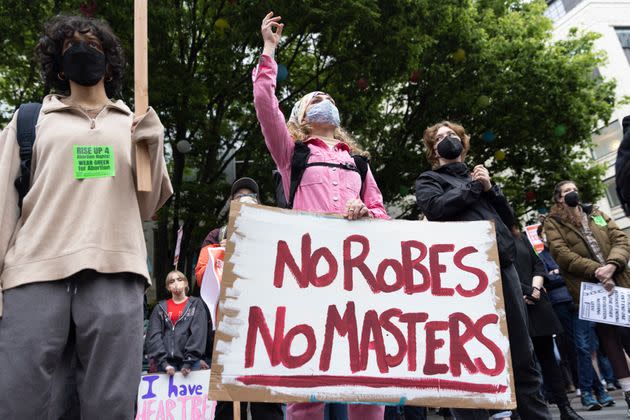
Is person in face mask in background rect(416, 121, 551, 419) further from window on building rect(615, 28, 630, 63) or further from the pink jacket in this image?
window on building rect(615, 28, 630, 63)

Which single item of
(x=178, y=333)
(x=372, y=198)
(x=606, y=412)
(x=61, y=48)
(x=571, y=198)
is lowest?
(x=606, y=412)

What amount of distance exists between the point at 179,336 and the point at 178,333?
0.04m

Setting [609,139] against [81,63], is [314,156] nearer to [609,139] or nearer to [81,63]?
[81,63]

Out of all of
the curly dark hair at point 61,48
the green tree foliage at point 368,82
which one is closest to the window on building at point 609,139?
the green tree foliage at point 368,82

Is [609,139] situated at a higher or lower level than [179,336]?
higher

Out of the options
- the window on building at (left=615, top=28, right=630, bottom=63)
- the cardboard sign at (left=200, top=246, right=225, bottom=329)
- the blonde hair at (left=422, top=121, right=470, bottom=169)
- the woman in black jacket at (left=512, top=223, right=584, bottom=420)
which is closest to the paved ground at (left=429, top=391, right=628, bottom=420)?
the woman in black jacket at (left=512, top=223, right=584, bottom=420)

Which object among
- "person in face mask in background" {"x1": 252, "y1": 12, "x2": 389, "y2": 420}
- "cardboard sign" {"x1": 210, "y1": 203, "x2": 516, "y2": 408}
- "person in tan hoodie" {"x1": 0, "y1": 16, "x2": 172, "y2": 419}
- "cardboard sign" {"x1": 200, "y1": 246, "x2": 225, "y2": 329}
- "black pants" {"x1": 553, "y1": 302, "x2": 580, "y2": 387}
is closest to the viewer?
"person in tan hoodie" {"x1": 0, "y1": 16, "x2": 172, "y2": 419}

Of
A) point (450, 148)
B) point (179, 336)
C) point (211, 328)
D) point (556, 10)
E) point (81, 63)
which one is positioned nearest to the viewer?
point (81, 63)

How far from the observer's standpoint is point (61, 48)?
2.66 m

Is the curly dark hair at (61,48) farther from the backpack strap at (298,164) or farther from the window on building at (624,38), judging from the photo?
the window on building at (624,38)

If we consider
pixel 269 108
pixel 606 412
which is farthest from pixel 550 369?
pixel 269 108

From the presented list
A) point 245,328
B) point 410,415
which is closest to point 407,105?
point 410,415

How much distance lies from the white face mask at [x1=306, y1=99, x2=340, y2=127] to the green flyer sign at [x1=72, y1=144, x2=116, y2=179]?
1367mm

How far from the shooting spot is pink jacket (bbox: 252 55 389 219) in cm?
330
